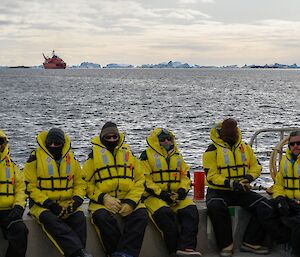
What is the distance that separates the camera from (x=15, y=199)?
5867 mm

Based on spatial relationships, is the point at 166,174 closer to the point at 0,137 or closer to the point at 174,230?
the point at 174,230

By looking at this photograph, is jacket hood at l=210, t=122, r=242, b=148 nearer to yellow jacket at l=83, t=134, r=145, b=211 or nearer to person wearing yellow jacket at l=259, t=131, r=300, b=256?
person wearing yellow jacket at l=259, t=131, r=300, b=256

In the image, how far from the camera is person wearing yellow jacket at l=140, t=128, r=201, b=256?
6.30 m

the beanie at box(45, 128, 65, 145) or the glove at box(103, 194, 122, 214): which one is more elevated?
the beanie at box(45, 128, 65, 145)

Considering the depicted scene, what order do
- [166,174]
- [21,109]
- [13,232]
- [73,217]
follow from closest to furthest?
[13,232] < [73,217] < [166,174] < [21,109]

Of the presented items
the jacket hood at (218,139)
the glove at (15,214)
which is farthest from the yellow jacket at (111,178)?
the jacket hood at (218,139)

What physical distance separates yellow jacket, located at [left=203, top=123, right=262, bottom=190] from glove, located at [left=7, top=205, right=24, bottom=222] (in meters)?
2.33

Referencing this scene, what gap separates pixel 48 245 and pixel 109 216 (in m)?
0.82

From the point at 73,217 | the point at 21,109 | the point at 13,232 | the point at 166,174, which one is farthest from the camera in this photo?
the point at 21,109

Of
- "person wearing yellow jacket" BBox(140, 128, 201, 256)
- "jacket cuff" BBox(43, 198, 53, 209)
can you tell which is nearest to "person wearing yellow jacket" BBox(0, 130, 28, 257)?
"jacket cuff" BBox(43, 198, 53, 209)

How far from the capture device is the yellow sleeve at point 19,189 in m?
5.84

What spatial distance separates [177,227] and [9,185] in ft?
6.75

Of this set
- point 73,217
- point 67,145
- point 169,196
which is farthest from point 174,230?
point 67,145

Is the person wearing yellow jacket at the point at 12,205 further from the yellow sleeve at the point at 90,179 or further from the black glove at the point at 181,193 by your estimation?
the black glove at the point at 181,193
